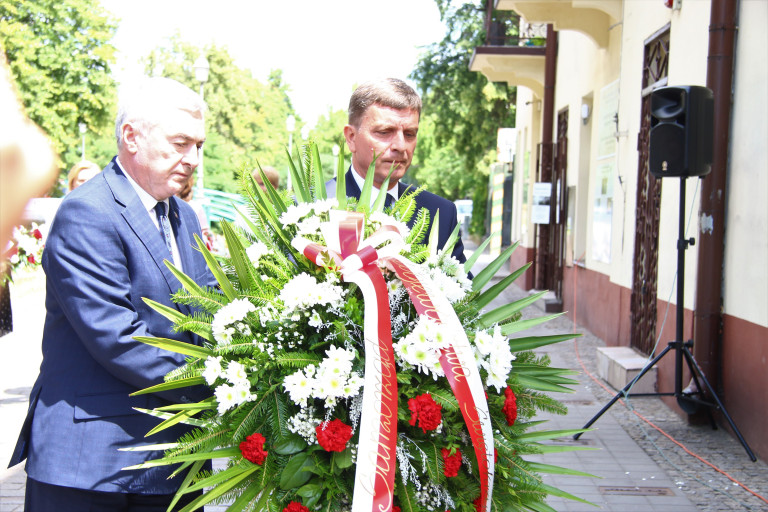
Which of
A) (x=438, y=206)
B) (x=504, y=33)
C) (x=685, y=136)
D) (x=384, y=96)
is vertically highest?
(x=504, y=33)

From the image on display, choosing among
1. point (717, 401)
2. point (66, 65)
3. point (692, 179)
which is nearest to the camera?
point (717, 401)

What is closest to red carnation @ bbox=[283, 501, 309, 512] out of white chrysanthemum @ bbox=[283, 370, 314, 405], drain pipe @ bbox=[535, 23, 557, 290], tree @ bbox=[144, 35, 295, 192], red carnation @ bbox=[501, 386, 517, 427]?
white chrysanthemum @ bbox=[283, 370, 314, 405]

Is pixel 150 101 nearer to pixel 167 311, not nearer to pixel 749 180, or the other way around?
pixel 167 311

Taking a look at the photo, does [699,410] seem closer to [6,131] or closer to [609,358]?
[609,358]

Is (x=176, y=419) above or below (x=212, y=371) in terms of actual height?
below

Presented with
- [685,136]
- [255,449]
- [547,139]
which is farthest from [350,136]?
[547,139]

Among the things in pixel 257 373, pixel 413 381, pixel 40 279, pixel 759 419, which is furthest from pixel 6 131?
pixel 40 279

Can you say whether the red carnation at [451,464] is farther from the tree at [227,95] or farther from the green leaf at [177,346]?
the tree at [227,95]

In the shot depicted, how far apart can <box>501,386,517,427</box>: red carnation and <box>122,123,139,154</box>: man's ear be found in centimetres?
125

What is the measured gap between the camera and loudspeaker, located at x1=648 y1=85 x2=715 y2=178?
623 cm

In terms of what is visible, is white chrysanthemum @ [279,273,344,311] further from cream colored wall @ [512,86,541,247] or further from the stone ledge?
cream colored wall @ [512,86,541,247]

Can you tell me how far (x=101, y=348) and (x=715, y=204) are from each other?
17.9ft

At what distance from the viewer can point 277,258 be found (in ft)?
7.56

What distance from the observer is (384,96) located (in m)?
2.97
